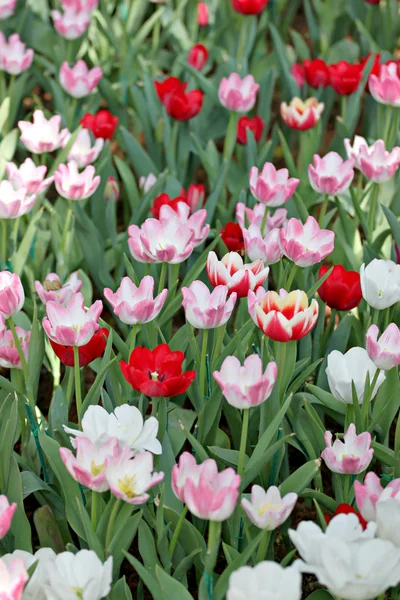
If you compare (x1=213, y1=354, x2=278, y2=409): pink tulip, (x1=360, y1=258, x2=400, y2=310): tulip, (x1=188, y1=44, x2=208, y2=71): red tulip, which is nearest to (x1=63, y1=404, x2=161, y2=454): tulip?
(x1=213, y1=354, x2=278, y2=409): pink tulip

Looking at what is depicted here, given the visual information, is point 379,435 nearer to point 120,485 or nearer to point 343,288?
point 343,288

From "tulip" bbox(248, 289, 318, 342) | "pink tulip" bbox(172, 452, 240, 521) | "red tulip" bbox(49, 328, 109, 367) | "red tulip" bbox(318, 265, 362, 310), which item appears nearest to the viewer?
"pink tulip" bbox(172, 452, 240, 521)

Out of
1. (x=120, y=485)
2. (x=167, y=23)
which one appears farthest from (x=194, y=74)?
(x=120, y=485)

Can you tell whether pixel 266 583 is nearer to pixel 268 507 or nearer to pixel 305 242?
pixel 268 507

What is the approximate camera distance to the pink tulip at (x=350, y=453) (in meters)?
1.30

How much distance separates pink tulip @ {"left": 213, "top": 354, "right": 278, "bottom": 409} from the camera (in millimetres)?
1210

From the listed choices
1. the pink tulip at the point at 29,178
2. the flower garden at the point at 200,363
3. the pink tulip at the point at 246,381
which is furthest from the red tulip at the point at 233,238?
the pink tulip at the point at 246,381

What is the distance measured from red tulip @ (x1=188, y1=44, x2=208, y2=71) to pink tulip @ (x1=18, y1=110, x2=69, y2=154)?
74 centimetres

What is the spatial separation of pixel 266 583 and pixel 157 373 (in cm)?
43

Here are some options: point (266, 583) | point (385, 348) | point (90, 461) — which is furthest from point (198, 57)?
point (266, 583)

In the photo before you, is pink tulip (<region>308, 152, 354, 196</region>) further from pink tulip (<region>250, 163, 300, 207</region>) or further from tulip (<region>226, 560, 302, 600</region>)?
tulip (<region>226, 560, 302, 600</region>)

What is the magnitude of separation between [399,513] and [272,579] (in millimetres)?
217

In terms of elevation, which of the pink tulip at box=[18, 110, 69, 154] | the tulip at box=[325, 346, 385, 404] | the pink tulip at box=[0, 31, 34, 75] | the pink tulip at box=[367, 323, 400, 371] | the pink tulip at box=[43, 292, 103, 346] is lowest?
the pink tulip at box=[0, 31, 34, 75]

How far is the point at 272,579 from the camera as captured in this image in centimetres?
100
